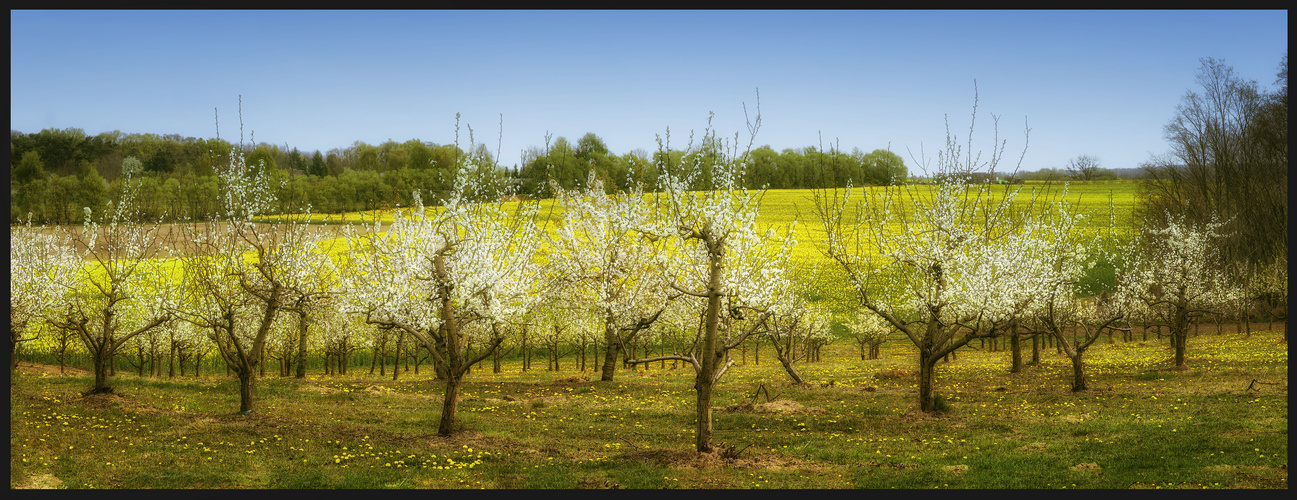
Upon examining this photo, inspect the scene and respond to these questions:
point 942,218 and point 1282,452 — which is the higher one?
point 942,218

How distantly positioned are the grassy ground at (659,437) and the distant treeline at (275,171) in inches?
236

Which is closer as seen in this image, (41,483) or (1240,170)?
(41,483)

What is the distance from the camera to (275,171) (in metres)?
25.5

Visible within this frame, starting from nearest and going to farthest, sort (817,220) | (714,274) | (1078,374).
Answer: (714,274) → (1078,374) → (817,220)

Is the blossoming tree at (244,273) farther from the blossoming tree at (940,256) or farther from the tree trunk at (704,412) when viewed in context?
the blossoming tree at (940,256)

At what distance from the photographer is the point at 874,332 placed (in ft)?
162

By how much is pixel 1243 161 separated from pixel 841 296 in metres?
25.4

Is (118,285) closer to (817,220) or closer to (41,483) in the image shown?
(41,483)

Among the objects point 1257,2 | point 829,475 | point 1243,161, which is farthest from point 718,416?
point 1243,161

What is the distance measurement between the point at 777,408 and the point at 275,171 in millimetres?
17420

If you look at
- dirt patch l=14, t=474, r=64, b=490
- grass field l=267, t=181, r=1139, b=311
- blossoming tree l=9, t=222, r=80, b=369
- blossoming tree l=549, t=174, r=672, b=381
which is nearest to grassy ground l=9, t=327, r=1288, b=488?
dirt patch l=14, t=474, r=64, b=490

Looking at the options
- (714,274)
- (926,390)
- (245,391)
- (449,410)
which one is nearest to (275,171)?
(245,391)

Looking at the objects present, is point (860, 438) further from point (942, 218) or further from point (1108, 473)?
point (942, 218)

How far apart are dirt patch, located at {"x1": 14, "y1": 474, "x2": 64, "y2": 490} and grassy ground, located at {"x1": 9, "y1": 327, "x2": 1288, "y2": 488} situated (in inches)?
2.3
